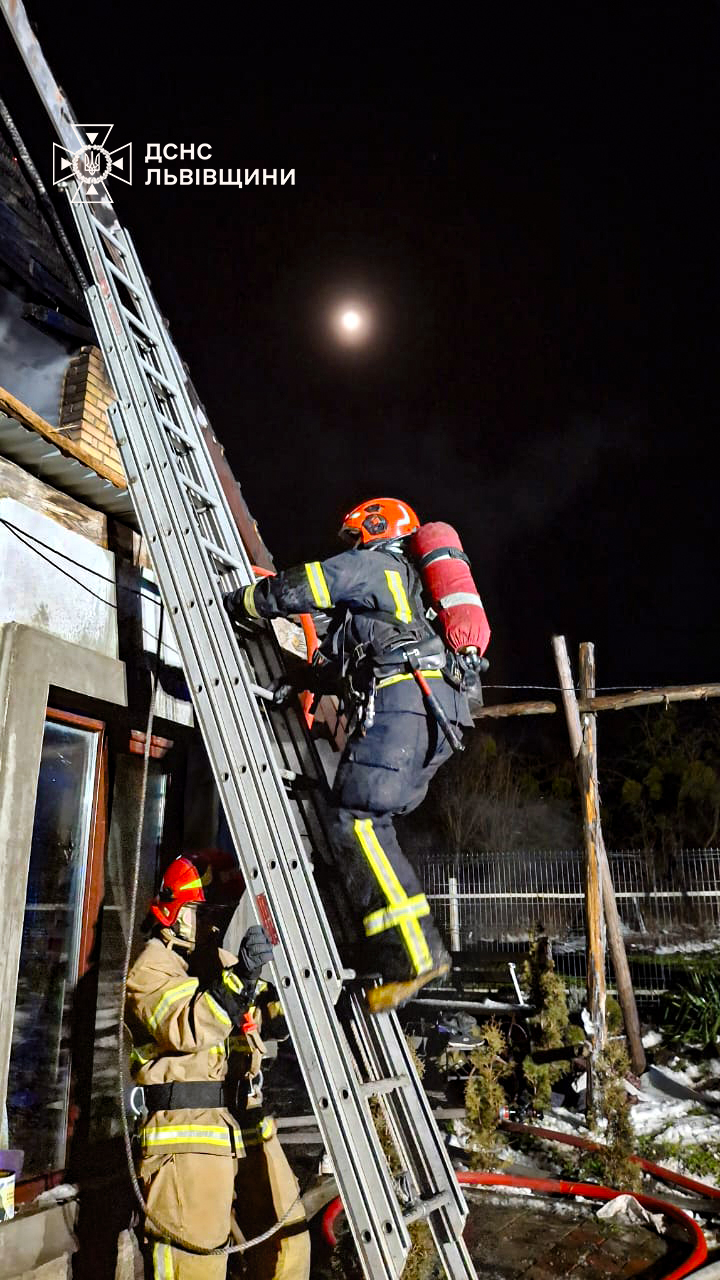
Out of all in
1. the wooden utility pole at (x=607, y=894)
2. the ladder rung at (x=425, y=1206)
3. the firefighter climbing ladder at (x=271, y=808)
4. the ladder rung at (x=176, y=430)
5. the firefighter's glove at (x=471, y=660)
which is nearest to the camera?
the firefighter climbing ladder at (x=271, y=808)

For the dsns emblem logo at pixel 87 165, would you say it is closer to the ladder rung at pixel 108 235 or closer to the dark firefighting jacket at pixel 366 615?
the ladder rung at pixel 108 235

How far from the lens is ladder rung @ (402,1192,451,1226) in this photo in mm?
3131

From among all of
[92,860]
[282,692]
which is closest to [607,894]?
[282,692]

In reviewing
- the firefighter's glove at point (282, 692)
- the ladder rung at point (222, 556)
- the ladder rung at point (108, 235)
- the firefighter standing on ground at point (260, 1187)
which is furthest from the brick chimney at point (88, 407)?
the firefighter standing on ground at point (260, 1187)

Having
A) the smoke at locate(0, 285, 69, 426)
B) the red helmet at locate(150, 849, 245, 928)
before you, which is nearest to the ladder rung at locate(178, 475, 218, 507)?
the red helmet at locate(150, 849, 245, 928)

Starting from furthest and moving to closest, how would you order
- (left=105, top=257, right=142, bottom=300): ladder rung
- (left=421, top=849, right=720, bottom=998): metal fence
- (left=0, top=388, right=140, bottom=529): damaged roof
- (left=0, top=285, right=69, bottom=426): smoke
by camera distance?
(left=421, top=849, right=720, bottom=998): metal fence
(left=0, top=285, right=69, bottom=426): smoke
(left=105, top=257, right=142, bottom=300): ladder rung
(left=0, top=388, right=140, bottom=529): damaged roof

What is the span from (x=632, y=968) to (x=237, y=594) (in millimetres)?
12655

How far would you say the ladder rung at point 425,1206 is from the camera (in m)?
3.13

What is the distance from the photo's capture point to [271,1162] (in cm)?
405

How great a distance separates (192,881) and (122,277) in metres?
3.33

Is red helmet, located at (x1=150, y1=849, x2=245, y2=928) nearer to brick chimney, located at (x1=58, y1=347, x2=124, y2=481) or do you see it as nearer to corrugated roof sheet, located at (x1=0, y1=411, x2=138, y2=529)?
corrugated roof sheet, located at (x1=0, y1=411, x2=138, y2=529)

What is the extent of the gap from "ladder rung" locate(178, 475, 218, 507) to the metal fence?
38.2 feet

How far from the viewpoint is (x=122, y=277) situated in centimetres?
478

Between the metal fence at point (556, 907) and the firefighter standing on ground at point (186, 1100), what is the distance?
11.5 m
